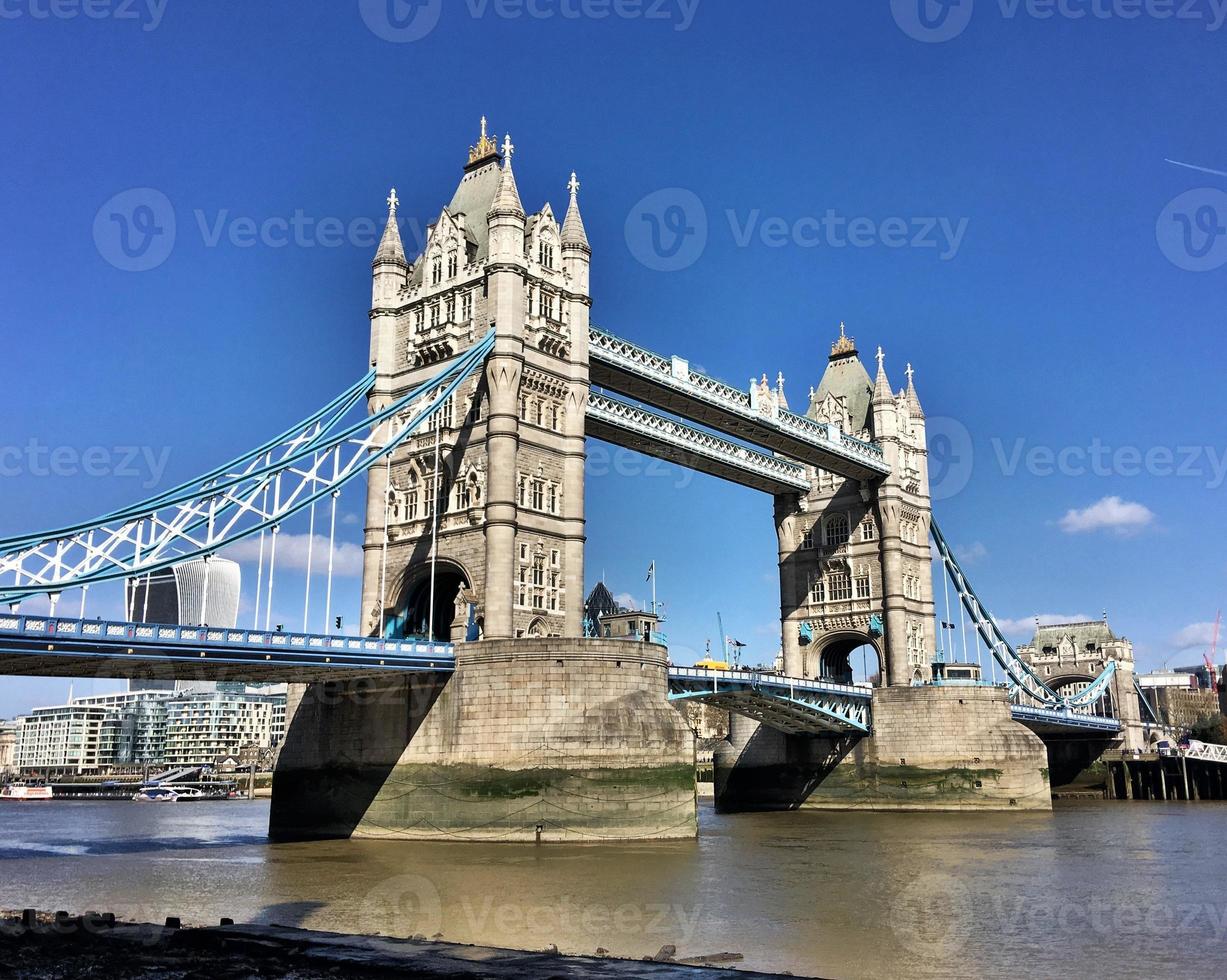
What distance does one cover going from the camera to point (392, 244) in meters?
50.6

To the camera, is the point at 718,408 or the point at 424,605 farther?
the point at 718,408

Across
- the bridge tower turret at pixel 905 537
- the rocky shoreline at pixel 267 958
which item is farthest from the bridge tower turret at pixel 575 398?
the rocky shoreline at pixel 267 958

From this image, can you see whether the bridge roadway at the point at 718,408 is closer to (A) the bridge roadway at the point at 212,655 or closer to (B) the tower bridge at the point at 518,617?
(B) the tower bridge at the point at 518,617

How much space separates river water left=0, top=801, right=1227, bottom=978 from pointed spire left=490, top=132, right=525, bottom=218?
24.5 m

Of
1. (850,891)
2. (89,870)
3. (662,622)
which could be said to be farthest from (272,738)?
(850,891)

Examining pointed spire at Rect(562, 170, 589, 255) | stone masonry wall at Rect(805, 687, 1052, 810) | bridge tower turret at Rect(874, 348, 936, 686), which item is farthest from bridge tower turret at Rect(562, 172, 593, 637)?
bridge tower turret at Rect(874, 348, 936, 686)

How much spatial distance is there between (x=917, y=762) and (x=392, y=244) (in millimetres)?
38258

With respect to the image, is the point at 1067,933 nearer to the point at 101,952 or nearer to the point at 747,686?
the point at 101,952

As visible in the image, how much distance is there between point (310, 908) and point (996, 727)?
46791mm

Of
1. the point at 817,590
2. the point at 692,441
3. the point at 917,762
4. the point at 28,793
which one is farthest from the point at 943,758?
the point at 28,793

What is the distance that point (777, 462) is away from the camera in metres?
67.7

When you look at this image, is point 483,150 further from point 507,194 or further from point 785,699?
point 785,699

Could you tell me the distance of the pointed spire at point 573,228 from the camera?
4909cm

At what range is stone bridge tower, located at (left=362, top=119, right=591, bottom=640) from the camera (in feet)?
144
